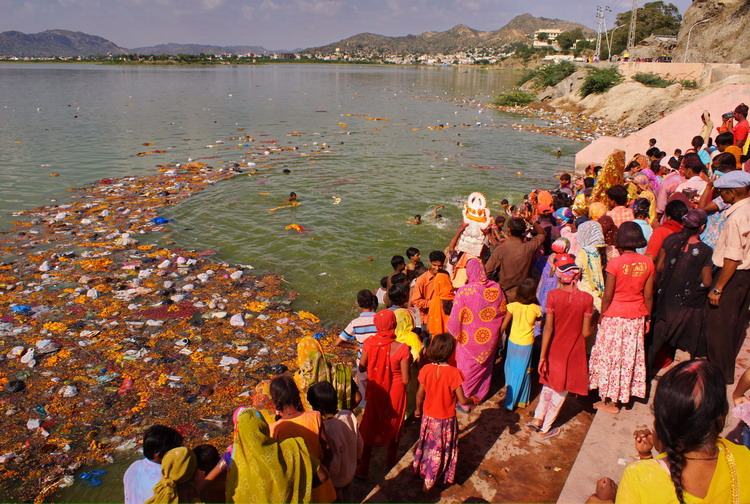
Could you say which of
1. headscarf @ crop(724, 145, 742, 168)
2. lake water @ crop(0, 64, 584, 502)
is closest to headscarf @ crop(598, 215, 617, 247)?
headscarf @ crop(724, 145, 742, 168)

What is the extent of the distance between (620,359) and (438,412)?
184 centimetres

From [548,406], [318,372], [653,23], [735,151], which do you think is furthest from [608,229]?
[653,23]

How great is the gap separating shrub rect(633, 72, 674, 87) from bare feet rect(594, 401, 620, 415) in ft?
113

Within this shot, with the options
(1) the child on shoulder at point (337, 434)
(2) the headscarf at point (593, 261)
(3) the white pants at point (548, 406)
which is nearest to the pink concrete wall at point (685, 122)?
(2) the headscarf at point (593, 261)

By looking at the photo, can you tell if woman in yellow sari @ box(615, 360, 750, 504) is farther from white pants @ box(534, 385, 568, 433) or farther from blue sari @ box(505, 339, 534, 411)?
blue sari @ box(505, 339, 534, 411)

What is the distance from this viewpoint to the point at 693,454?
1.79 m

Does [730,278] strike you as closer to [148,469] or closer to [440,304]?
[440,304]

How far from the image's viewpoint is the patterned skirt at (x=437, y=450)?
3.54 metres

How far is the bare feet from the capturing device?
4172mm

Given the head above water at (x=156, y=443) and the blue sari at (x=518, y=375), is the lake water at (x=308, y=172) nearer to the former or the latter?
the head above water at (x=156, y=443)

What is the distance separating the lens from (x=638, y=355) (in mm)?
4117

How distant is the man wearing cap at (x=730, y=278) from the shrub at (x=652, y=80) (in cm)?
3342

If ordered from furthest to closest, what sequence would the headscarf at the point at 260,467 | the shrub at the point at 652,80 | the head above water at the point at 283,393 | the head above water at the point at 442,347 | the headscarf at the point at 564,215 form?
the shrub at the point at 652,80
the headscarf at the point at 564,215
the head above water at the point at 442,347
the head above water at the point at 283,393
the headscarf at the point at 260,467

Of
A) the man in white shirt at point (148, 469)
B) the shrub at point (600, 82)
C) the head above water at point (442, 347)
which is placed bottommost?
the man in white shirt at point (148, 469)
